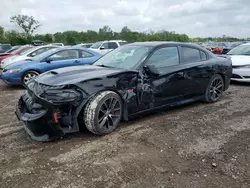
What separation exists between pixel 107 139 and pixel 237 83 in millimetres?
6384

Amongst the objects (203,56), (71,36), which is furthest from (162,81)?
(71,36)

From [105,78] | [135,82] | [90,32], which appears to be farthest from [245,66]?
[90,32]

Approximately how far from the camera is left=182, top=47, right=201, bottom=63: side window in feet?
16.6

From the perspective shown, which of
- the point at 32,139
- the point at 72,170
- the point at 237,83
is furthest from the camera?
the point at 237,83

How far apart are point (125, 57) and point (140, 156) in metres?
2.12

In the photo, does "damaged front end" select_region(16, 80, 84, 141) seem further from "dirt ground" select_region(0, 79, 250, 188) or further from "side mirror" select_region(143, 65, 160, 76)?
"side mirror" select_region(143, 65, 160, 76)

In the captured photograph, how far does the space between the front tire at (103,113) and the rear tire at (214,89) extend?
262 centimetres

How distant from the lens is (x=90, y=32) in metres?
54.3

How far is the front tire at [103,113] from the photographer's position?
3.56 meters

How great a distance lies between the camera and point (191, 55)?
5.22 m

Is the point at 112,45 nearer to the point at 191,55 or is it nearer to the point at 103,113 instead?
the point at 191,55

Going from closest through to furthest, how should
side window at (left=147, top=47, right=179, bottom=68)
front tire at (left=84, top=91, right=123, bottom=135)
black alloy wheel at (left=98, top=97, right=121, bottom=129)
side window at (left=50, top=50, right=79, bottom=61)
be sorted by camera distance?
front tire at (left=84, top=91, right=123, bottom=135) < black alloy wheel at (left=98, top=97, right=121, bottom=129) < side window at (left=147, top=47, right=179, bottom=68) < side window at (left=50, top=50, right=79, bottom=61)

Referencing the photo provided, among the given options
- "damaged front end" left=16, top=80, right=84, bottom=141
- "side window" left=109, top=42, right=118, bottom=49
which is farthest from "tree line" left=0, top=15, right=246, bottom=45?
"damaged front end" left=16, top=80, right=84, bottom=141

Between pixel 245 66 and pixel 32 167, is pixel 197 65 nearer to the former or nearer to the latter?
pixel 245 66
